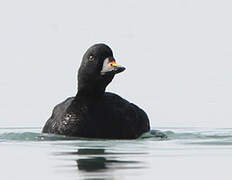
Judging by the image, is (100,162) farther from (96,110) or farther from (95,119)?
(96,110)

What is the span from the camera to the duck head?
1543 cm

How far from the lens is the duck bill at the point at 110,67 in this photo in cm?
1525

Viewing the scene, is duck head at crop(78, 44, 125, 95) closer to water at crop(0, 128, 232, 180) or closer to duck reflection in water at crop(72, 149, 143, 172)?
water at crop(0, 128, 232, 180)

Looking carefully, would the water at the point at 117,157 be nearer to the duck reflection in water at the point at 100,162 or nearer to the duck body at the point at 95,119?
the duck reflection in water at the point at 100,162

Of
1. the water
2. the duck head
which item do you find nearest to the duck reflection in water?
the water

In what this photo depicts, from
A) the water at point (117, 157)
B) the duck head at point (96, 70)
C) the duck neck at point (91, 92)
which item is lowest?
the water at point (117, 157)

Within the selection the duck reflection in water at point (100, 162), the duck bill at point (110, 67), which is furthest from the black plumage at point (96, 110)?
the duck reflection in water at point (100, 162)

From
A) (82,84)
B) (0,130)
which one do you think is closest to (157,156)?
(82,84)

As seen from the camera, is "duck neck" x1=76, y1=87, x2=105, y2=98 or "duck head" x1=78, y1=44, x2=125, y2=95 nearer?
"duck head" x1=78, y1=44, x2=125, y2=95

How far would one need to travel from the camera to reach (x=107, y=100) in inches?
624

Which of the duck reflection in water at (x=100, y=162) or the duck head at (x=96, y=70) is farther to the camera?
the duck head at (x=96, y=70)

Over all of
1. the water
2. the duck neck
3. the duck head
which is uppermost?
the duck head

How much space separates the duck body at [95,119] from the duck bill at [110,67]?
0.52 metres

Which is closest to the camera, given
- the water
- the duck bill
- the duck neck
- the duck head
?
the water
